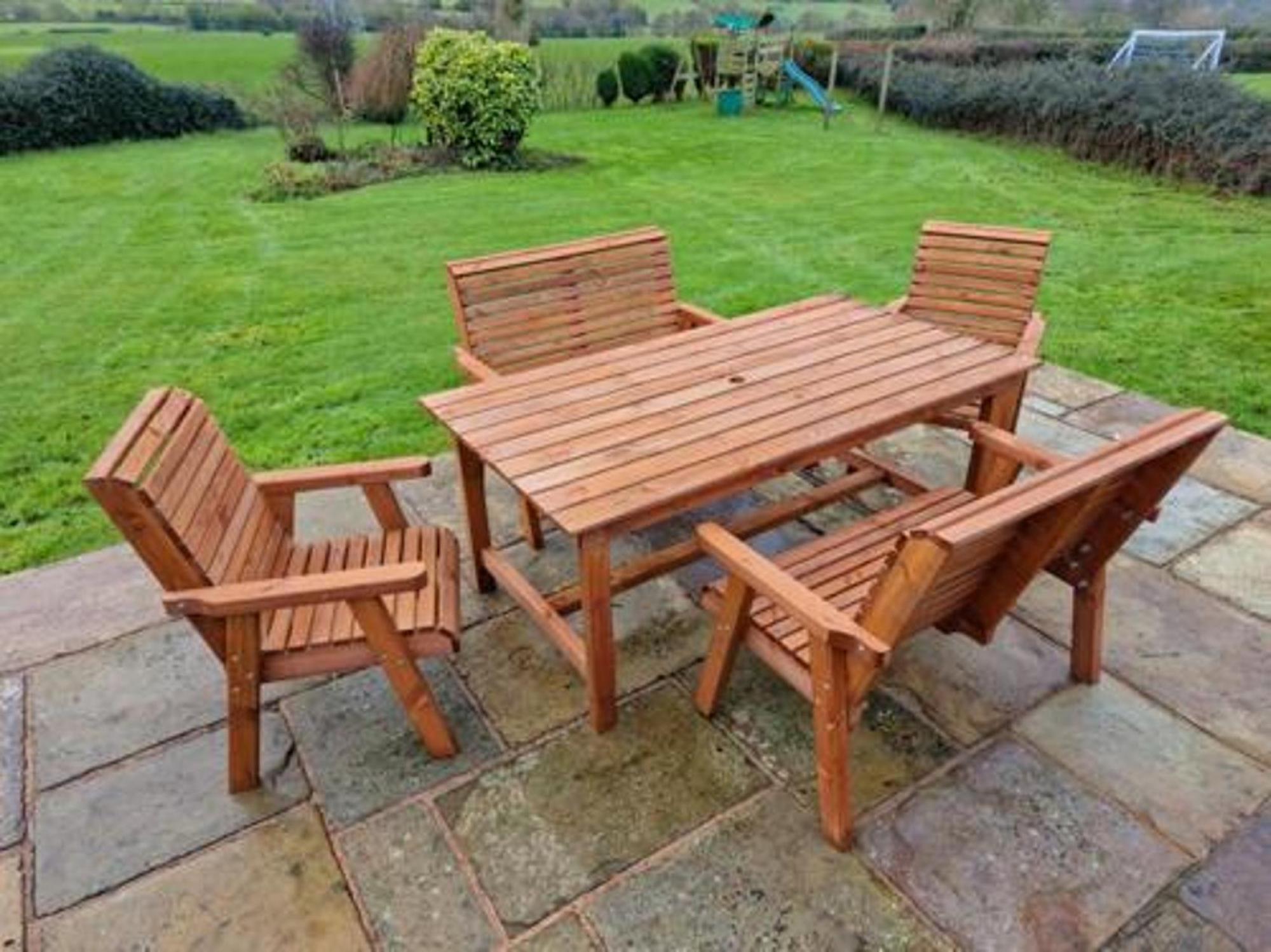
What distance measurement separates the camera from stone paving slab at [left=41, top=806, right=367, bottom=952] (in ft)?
6.37

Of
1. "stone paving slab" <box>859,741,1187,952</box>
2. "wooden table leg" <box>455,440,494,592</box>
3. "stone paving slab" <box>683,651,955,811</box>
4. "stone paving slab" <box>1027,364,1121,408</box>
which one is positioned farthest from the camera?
"stone paving slab" <box>1027,364,1121,408</box>

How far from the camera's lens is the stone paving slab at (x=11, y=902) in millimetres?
1959

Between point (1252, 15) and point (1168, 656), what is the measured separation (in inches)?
1237

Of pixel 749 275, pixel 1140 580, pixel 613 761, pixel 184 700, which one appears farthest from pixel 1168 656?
pixel 749 275

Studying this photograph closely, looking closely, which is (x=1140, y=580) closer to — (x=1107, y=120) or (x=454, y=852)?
(x=454, y=852)

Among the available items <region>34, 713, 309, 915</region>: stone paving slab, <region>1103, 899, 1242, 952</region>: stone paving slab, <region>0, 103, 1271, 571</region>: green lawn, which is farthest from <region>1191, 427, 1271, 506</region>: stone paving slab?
<region>34, 713, 309, 915</region>: stone paving slab

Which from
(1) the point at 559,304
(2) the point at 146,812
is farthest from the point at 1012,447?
(2) the point at 146,812

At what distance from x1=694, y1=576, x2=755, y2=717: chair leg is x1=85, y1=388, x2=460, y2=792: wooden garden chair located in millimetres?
736

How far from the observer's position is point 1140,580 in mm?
3074

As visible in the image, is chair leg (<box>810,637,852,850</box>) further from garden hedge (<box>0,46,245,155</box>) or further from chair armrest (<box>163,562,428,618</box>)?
garden hedge (<box>0,46,245,155</box>)

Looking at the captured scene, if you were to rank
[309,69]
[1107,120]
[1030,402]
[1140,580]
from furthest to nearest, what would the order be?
[309,69], [1107,120], [1030,402], [1140,580]

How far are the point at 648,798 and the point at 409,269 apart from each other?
5.84 meters

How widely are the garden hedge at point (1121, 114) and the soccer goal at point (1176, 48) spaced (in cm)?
173

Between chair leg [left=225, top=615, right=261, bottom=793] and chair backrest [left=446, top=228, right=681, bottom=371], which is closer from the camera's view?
chair leg [left=225, top=615, right=261, bottom=793]
